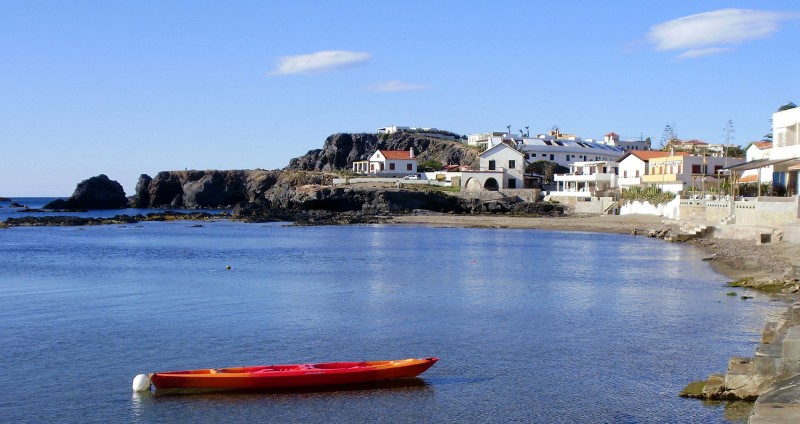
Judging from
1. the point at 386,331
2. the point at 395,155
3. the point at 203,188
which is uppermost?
the point at 395,155

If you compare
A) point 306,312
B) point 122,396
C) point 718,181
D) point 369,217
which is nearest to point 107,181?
point 369,217

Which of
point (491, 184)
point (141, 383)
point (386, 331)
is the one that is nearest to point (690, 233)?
point (386, 331)

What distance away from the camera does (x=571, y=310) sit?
2459 centimetres

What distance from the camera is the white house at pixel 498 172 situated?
306 ft

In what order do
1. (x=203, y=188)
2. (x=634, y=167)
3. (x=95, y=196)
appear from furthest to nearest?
(x=203, y=188) < (x=95, y=196) < (x=634, y=167)

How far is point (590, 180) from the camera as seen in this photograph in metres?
85.9

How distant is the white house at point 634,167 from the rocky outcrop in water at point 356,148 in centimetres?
6202

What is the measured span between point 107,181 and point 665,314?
106 metres

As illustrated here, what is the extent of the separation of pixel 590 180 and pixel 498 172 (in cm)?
1238

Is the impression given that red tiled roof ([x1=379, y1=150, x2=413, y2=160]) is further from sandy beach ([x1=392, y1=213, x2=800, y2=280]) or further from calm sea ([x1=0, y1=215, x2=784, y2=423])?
calm sea ([x1=0, y1=215, x2=784, y2=423])

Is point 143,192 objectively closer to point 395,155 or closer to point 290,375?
point 395,155

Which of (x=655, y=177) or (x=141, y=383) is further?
(x=655, y=177)

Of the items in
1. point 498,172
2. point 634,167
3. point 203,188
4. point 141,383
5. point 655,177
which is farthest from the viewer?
point 203,188

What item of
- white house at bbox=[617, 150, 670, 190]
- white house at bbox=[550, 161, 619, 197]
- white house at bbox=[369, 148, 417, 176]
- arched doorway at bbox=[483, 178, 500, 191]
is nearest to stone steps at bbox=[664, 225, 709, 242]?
white house at bbox=[617, 150, 670, 190]
